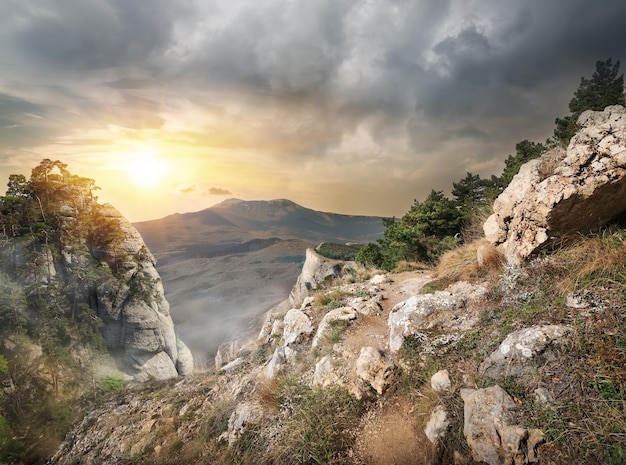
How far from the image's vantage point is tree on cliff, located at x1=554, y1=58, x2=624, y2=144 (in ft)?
69.5

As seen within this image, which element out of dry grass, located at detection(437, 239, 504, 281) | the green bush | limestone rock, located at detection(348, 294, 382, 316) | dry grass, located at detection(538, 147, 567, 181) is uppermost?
dry grass, located at detection(538, 147, 567, 181)

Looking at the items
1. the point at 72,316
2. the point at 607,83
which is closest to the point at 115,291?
the point at 72,316

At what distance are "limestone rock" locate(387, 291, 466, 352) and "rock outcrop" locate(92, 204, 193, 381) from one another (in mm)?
40027

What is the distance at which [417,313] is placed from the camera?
23.6 ft

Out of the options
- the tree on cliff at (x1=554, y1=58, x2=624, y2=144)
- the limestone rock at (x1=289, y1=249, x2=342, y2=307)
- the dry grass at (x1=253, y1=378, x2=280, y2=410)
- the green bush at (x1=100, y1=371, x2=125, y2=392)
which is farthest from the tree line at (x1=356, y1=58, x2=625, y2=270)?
the green bush at (x1=100, y1=371, x2=125, y2=392)

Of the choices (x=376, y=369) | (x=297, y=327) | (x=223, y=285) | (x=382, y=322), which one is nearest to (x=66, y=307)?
(x=297, y=327)

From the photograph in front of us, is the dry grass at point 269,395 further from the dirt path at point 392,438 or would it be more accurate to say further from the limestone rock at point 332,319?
the dirt path at point 392,438

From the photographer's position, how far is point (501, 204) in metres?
7.64

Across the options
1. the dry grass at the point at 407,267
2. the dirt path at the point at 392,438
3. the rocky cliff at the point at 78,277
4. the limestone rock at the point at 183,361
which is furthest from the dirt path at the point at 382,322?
the limestone rock at the point at 183,361

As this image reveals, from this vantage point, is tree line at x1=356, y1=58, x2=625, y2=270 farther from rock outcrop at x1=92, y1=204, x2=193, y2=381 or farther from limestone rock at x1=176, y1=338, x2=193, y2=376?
limestone rock at x1=176, y1=338, x2=193, y2=376

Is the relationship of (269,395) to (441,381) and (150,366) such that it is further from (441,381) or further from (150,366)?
(150,366)

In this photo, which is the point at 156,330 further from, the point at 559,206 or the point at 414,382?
the point at 559,206

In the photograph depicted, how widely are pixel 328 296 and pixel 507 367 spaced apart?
24.0ft

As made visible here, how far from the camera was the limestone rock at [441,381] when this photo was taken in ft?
16.3
